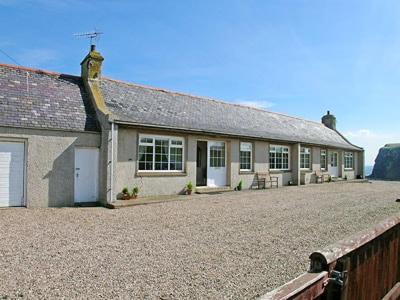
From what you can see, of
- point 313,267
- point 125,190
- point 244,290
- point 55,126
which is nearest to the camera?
point 313,267

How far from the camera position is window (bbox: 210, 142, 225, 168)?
17.7 meters

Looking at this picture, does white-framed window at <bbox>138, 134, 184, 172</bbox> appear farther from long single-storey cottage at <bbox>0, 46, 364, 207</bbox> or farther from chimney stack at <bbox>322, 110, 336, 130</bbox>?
chimney stack at <bbox>322, 110, 336, 130</bbox>

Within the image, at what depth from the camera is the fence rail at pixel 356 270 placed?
193cm

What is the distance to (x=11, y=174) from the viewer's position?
460 inches

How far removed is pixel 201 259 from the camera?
598cm

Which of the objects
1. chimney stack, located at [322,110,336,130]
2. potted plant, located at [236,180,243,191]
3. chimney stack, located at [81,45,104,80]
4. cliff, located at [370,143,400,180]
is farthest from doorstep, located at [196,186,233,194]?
cliff, located at [370,143,400,180]

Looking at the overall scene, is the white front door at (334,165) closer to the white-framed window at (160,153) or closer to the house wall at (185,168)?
the house wall at (185,168)

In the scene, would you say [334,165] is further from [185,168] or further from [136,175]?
[136,175]

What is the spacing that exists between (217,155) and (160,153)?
162 inches

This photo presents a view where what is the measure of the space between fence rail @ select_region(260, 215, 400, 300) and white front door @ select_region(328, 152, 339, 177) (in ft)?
81.2

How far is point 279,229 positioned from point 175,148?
310 inches

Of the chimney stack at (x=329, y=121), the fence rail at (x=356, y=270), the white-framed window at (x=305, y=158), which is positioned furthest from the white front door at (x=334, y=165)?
the fence rail at (x=356, y=270)

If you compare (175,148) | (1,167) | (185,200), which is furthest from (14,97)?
(185,200)

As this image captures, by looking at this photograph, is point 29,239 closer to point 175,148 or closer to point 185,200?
point 185,200
